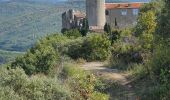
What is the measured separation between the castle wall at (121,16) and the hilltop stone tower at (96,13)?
7.95 ft

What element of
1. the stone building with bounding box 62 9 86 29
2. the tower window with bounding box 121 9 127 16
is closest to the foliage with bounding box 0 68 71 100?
the stone building with bounding box 62 9 86 29

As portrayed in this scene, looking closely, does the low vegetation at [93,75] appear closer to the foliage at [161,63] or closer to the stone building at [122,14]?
the foliage at [161,63]

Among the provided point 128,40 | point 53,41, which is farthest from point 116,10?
point 128,40

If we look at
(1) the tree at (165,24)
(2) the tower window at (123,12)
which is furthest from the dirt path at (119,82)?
(2) the tower window at (123,12)

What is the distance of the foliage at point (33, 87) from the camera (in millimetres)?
16516

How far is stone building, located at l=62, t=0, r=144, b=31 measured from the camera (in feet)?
212

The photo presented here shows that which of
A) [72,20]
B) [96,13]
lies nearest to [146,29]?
[96,13]

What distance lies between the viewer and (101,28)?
61.7 m

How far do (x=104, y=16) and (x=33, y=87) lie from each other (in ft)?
162

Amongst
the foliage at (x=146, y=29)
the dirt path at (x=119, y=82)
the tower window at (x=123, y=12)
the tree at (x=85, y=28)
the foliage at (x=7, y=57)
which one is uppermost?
the foliage at (x=146, y=29)

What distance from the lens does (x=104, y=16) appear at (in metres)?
65.9

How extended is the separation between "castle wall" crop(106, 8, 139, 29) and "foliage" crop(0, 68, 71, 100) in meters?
49.9

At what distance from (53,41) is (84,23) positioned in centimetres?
1806

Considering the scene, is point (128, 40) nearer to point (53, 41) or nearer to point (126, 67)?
point (126, 67)
